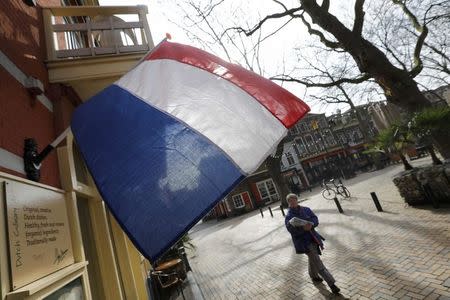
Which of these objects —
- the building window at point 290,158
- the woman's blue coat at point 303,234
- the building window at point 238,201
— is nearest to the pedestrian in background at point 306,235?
the woman's blue coat at point 303,234

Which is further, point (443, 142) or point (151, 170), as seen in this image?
point (443, 142)

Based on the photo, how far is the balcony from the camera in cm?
376

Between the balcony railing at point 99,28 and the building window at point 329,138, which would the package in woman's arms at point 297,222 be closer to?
the balcony railing at point 99,28

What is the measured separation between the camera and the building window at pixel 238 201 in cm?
3384

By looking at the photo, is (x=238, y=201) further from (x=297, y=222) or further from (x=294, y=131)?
(x=297, y=222)

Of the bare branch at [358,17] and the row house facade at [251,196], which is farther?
the row house facade at [251,196]

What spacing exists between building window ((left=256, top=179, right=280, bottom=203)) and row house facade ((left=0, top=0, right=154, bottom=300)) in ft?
97.5

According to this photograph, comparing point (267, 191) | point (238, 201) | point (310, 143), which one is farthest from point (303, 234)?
point (310, 143)

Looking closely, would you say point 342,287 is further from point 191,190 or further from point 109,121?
point 109,121

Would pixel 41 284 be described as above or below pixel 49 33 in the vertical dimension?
below

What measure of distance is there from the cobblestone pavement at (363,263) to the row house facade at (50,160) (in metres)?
3.39

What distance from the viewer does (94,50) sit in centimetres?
410

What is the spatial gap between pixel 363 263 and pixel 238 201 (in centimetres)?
2861

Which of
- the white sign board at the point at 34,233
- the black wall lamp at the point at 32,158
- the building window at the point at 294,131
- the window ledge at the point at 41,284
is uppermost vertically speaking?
the building window at the point at 294,131
